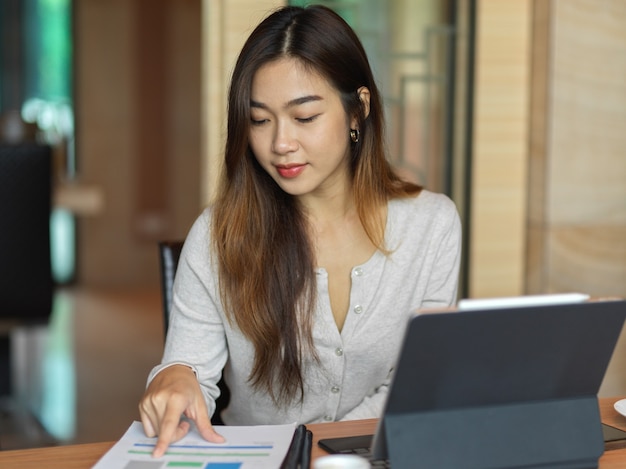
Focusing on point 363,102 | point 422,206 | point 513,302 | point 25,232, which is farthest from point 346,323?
point 25,232

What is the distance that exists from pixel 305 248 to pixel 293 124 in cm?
25

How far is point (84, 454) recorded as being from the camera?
→ 1.22 meters

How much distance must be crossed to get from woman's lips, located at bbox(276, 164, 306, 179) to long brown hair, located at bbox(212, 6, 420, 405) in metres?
0.08

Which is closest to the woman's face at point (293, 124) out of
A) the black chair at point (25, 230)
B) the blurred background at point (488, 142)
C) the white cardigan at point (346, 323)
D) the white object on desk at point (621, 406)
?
the white cardigan at point (346, 323)

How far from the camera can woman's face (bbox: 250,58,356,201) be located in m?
1.54

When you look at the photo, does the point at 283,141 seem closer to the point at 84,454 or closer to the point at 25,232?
the point at 84,454

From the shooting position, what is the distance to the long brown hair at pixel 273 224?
1.59 meters

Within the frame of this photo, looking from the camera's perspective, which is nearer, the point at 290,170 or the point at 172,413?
the point at 172,413

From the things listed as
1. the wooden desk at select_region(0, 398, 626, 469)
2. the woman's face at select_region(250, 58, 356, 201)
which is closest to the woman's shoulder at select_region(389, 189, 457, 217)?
the woman's face at select_region(250, 58, 356, 201)

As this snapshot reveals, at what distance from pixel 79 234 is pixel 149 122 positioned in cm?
92

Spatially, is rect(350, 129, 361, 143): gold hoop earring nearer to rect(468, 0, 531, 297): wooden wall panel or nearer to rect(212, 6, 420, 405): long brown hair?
rect(212, 6, 420, 405): long brown hair

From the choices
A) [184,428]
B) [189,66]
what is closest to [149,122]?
[189,66]

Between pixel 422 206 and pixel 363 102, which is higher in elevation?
pixel 363 102

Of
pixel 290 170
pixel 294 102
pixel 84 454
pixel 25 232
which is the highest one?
pixel 294 102
